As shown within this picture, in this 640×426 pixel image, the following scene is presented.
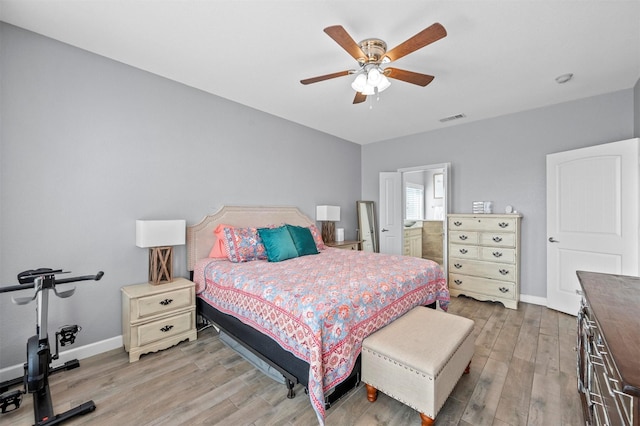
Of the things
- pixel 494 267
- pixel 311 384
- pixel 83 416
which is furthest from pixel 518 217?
pixel 83 416

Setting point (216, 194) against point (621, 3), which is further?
point (216, 194)

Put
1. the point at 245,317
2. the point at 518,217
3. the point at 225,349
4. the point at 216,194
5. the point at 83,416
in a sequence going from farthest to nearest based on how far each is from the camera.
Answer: the point at 518,217 → the point at 216,194 → the point at 225,349 → the point at 245,317 → the point at 83,416

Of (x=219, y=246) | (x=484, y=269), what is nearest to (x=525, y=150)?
(x=484, y=269)

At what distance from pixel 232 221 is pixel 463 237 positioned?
340 centimetres

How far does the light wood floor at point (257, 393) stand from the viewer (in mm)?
1719

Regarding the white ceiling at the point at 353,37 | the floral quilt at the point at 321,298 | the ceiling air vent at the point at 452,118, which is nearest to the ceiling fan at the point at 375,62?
the white ceiling at the point at 353,37

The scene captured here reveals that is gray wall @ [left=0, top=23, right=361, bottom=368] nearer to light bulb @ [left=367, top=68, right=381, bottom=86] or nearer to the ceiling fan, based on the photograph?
the ceiling fan

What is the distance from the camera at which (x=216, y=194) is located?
3.39m

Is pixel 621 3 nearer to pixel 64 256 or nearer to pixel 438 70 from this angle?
pixel 438 70

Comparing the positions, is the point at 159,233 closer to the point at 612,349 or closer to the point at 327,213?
the point at 327,213

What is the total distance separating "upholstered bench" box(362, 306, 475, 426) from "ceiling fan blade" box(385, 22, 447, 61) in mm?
1976

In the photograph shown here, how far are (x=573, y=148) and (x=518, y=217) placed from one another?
1.12 m

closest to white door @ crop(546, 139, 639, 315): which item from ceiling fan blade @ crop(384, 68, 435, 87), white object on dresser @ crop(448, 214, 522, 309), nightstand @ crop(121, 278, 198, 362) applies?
white object on dresser @ crop(448, 214, 522, 309)

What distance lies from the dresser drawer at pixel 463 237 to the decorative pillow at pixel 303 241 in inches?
87.0
